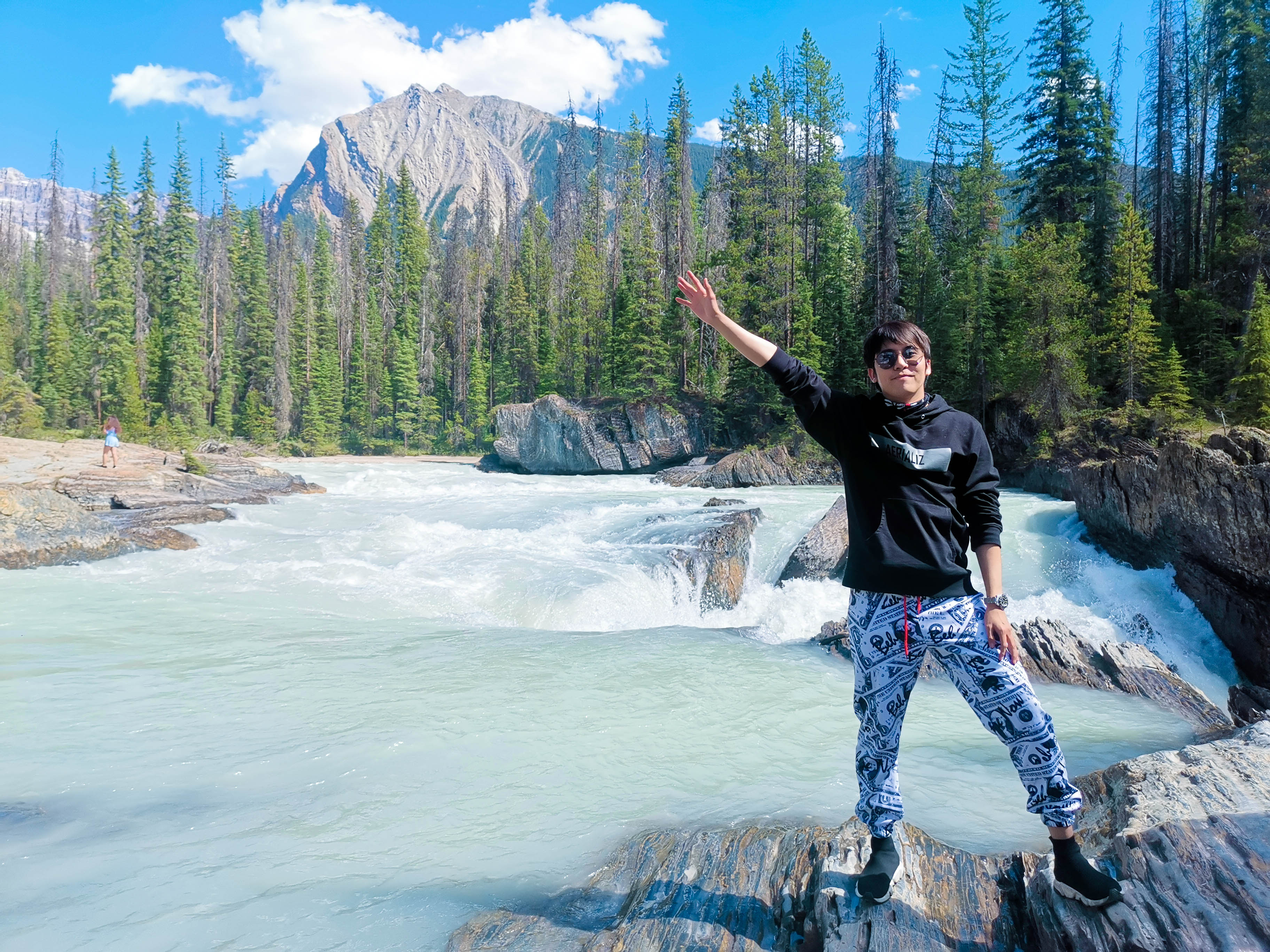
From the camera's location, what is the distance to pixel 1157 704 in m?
6.47

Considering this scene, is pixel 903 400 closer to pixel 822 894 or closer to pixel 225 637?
pixel 822 894

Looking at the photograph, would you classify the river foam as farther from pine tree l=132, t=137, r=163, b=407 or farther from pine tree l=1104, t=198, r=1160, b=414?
pine tree l=132, t=137, r=163, b=407

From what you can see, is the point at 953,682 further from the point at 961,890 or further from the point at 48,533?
the point at 48,533

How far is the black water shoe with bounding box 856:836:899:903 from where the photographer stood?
2.55 m

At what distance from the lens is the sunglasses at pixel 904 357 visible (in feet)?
8.50

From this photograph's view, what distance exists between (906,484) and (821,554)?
29.2 ft

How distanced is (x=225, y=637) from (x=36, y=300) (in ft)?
220

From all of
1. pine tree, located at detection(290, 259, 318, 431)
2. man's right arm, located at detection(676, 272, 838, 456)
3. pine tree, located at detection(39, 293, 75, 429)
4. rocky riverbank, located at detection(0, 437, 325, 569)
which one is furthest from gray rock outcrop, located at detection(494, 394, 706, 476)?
man's right arm, located at detection(676, 272, 838, 456)

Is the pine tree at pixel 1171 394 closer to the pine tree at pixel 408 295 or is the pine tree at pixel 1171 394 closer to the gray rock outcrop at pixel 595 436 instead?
the gray rock outcrop at pixel 595 436

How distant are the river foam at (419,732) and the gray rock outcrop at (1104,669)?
10.3 inches

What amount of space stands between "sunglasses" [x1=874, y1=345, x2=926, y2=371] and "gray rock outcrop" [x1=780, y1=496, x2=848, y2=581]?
864cm

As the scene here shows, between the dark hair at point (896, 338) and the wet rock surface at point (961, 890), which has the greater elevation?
the dark hair at point (896, 338)

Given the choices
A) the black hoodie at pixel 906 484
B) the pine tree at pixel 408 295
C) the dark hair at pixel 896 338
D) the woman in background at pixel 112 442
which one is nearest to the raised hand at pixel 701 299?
the black hoodie at pixel 906 484

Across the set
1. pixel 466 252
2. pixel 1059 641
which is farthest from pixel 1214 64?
pixel 466 252
